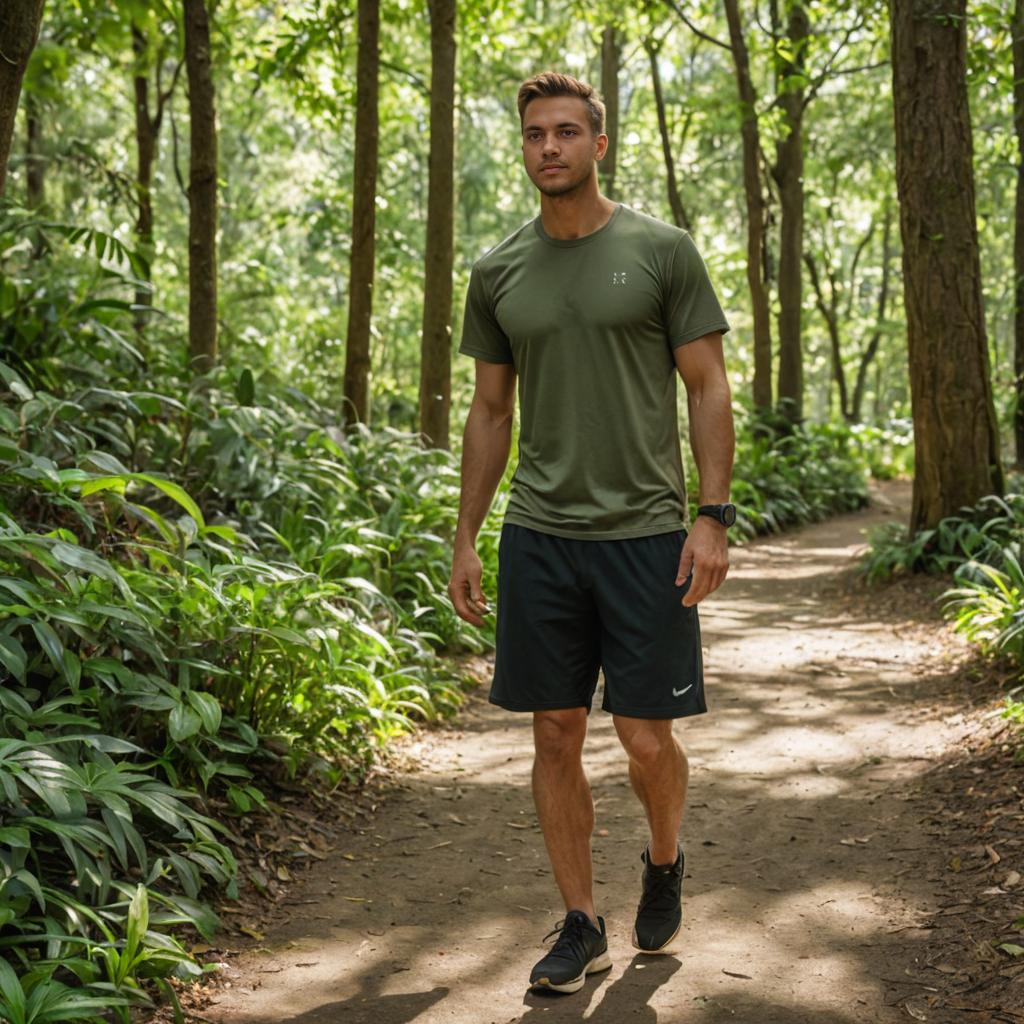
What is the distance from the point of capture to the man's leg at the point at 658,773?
3584mm

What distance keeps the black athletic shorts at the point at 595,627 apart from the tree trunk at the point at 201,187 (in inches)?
219

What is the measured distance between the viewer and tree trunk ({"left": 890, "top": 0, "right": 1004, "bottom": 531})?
29.9ft

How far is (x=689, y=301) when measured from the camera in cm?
348

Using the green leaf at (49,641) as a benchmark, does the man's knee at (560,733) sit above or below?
below

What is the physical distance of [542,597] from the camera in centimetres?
358

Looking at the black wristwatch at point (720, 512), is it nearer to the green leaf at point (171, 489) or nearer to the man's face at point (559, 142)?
the man's face at point (559, 142)

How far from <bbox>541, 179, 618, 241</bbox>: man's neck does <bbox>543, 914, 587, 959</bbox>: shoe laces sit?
1.95 meters

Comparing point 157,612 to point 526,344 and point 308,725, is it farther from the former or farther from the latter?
point 526,344

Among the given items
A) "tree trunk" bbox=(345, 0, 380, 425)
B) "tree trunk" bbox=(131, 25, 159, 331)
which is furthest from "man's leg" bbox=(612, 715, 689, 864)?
"tree trunk" bbox=(131, 25, 159, 331)

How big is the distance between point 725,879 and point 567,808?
1.09 metres

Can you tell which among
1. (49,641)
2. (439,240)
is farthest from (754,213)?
(49,641)

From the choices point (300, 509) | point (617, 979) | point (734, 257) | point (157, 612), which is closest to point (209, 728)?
point (157, 612)

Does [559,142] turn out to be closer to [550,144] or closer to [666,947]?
[550,144]

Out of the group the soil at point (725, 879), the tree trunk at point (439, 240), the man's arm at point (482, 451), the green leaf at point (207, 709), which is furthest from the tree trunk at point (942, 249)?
the green leaf at point (207, 709)
